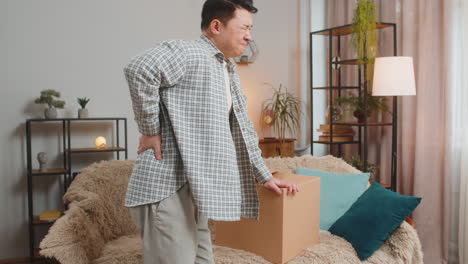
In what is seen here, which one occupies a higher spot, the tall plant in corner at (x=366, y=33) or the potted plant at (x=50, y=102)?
the tall plant in corner at (x=366, y=33)

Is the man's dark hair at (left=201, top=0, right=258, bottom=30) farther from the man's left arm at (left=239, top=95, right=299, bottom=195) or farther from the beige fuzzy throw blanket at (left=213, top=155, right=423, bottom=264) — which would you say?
the beige fuzzy throw blanket at (left=213, top=155, right=423, bottom=264)

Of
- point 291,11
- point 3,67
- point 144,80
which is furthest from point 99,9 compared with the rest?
point 144,80

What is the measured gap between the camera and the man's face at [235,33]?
1565 mm

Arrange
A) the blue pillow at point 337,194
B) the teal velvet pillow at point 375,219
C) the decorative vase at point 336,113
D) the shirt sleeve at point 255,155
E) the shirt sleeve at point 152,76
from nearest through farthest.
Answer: the shirt sleeve at point 152,76 → the shirt sleeve at point 255,155 → the teal velvet pillow at point 375,219 → the blue pillow at point 337,194 → the decorative vase at point 336,113

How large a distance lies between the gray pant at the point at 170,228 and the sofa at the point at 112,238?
59 cm

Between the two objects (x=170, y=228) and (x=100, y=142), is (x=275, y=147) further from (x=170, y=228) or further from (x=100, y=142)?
(x=170, y=228)

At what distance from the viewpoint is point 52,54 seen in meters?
3.51

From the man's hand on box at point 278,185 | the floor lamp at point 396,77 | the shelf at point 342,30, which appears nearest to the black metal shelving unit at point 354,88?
the shelf at point 342,30

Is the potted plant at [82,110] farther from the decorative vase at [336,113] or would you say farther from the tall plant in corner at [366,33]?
the tall plant in corner at [366,33]

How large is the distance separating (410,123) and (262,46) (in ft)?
5.11

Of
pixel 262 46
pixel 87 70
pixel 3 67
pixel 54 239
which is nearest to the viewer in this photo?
pixel 54 239

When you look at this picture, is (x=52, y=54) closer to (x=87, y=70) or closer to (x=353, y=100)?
(x=87, y=70)

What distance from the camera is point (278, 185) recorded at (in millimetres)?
1835

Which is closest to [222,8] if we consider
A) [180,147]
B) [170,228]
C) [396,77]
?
[180,147]
